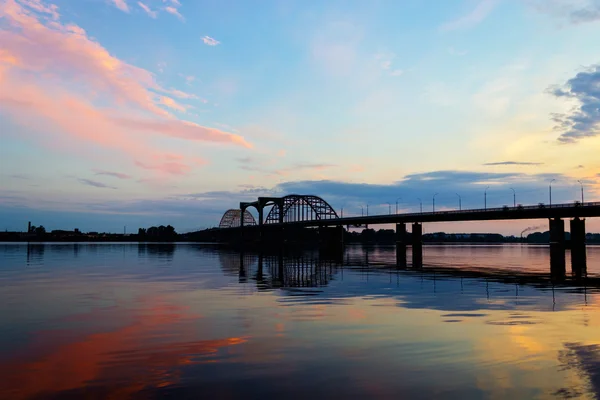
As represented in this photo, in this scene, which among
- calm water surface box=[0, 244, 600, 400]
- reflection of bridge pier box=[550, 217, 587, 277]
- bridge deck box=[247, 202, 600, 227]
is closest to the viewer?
calm water surface box=[0, 244, 600, 400]

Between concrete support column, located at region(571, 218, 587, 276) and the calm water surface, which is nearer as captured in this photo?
the calm water surface

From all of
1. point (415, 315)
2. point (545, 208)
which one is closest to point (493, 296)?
point (415, 315)

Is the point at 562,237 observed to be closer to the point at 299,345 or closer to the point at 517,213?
the point at 517,213

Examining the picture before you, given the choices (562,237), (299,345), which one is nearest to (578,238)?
(562,237)

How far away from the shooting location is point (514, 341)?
18562mm

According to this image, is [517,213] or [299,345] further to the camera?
[517,213]

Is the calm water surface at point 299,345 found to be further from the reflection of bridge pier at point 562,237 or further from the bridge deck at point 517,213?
the bridge deck at point 517,213

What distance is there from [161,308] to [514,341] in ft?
62.1

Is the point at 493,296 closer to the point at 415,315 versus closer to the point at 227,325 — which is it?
the point at 415,315

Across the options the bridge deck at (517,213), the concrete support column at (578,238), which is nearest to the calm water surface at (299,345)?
the concrete support column at (578,238)

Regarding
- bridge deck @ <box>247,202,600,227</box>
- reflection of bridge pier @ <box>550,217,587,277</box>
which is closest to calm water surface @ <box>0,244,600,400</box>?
reflection of bridge pier @ <box>550,217,587,277</box>

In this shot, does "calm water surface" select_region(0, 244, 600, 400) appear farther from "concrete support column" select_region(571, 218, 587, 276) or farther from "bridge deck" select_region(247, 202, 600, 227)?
"bridge deck" select_region(247, 202, 600, 227)

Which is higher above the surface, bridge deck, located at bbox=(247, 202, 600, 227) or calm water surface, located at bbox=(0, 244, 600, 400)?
bridge deck, located at bbox=(247, 202, 600, 227)

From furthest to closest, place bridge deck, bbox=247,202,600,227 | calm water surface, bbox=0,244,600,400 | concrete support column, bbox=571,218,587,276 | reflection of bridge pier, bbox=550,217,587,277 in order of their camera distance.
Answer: bridge deck, bbox=247,202,600,227 < reflection of bridge pier, bbox=550,217,587,277 < concrete support column, bbox=571,218,587,276 < calm water surface, bbox=0,244,600,400
